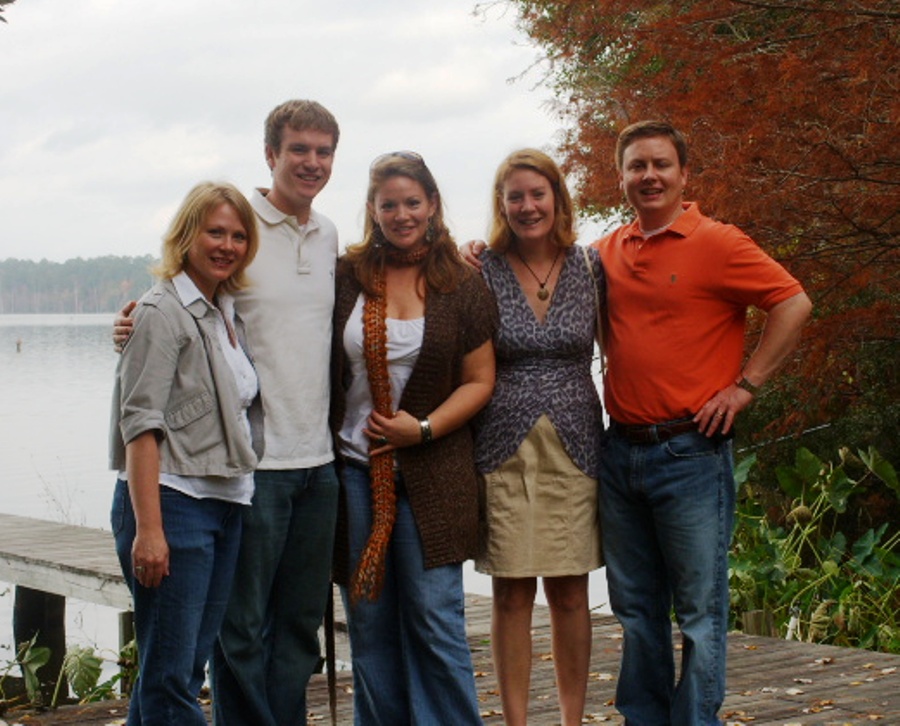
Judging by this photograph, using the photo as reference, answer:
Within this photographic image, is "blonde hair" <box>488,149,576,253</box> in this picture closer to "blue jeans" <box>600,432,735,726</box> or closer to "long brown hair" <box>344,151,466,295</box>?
"long brown hair" <box>344,151,466,295</box>

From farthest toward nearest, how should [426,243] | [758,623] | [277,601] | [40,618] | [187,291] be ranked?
[40,618], [758,623], [426,243], [277,601], [187,291]

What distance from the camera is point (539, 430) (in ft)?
12.3

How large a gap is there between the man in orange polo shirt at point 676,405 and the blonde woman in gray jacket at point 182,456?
1.04 meters

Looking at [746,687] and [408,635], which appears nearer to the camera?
[408,635]

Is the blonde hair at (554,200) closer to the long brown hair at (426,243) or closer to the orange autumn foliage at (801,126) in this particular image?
the long brown hair at (426,243)

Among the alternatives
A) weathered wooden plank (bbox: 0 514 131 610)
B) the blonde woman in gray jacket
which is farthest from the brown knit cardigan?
weathered wooden plank (bbox: 0 514 131 610)

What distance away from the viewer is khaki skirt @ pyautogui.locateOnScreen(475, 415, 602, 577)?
376cm

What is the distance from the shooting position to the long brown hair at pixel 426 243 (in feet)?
12.1

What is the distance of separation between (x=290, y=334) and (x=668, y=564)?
1.17 meters

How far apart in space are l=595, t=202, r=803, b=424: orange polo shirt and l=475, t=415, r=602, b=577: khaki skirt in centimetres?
22

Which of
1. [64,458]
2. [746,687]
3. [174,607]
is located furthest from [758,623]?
[64,458]

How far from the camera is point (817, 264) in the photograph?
20.8 ft

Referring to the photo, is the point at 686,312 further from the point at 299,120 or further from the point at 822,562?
the point at 822,562

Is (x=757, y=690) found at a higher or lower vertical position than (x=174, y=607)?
lower
